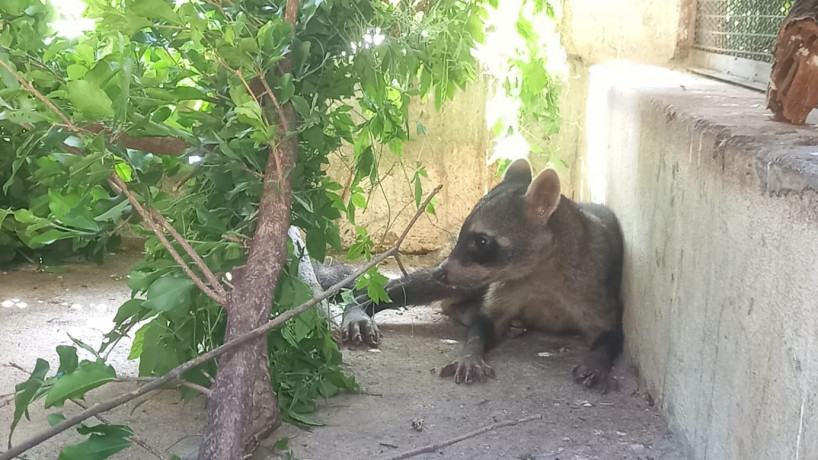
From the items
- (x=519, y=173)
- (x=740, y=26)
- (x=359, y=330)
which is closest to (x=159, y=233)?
(x=359, y=330)

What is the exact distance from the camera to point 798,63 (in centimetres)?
191

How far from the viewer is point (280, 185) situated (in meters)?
2.16

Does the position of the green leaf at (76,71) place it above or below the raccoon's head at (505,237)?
A: above

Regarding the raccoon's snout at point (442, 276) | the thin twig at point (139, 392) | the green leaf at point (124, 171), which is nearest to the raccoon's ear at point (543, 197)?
the raccoon's snout at point (442, 276)

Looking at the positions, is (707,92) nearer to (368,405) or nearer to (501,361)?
(501,361)

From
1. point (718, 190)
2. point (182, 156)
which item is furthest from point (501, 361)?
point (182, 156)

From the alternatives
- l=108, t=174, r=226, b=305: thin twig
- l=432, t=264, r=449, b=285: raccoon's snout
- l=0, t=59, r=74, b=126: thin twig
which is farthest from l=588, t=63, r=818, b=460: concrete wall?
l=0, t=59, r=74, b=126: thin twig

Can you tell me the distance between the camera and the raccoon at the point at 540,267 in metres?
3.30

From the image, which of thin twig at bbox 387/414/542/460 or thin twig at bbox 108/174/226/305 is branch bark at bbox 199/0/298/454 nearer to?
thin twig at bbox 108/174/226/305

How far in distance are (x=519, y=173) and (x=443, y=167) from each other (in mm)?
1107

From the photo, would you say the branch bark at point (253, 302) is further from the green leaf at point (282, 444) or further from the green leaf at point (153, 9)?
the green leaf at point (153, 9)

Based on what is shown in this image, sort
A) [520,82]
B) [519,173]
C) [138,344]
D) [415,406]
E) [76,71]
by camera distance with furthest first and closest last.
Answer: [520,82]
[519,173]
[415,406]
[138,344]
[76,71]

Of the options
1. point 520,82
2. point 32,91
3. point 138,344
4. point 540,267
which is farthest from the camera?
point 520,82

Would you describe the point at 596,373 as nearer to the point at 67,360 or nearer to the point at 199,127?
the point at 199,127
